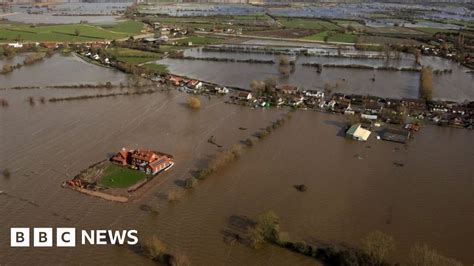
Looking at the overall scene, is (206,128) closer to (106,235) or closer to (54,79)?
(106,235)

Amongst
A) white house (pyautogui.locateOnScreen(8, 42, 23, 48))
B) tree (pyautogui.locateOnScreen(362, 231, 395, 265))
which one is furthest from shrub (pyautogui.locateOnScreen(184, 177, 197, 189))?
white house (pyautogui.locateOnScreen(8, 42, 23, 48))

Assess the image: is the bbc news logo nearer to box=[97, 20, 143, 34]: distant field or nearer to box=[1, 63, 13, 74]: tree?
box=[1, 63, 13, 74]: tree

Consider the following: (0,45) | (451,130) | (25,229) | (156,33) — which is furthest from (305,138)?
(156,33)

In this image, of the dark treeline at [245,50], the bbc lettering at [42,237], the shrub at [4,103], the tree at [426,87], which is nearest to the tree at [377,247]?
the bbc lettering at [42,237]

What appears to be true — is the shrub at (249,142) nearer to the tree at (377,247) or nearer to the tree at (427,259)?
the tree at (377,247)

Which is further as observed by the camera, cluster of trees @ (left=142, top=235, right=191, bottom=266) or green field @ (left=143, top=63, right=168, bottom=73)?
green field @ (left=143, top=63, right=168, bottom=73)

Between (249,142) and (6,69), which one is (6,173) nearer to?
(249,142)
